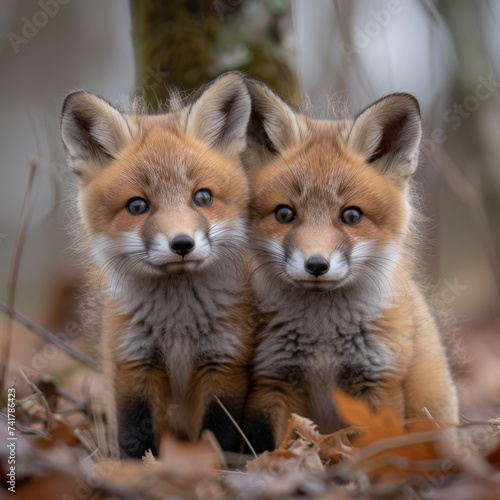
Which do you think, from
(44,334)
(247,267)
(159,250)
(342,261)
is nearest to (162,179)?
(159,250)

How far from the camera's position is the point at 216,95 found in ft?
11.4

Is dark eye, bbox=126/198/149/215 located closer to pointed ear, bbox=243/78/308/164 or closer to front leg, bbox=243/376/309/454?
pointed ear, bbox=243/78/308/164

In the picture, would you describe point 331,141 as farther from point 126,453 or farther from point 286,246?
point 126,453

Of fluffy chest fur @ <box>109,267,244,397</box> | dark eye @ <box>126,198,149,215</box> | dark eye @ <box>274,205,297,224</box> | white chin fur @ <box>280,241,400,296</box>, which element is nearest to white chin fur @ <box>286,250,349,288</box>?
white chin fur @ <box>280,241,400,296</box>

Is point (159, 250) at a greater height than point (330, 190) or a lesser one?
lesser

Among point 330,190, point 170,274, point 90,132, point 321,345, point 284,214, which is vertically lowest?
point 321,345

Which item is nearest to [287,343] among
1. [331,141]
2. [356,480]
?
[331,141]

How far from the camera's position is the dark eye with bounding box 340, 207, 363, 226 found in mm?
3328

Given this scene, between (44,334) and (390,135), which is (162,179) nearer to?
(390,135)

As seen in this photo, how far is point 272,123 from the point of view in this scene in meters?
3.55

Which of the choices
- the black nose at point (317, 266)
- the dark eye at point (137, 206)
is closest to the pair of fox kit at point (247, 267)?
the dark eye at point (137, 206)

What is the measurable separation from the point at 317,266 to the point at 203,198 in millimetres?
625

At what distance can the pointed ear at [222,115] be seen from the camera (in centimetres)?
348

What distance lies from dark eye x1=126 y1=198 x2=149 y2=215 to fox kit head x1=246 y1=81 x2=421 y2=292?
0.52 m
